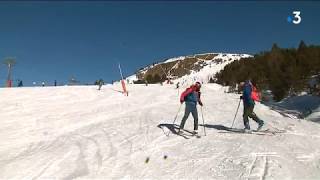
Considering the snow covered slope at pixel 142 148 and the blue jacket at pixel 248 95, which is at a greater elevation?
the blue jacket at pixel 248 95

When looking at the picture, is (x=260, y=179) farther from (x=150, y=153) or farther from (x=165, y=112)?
(x=165, y=112)

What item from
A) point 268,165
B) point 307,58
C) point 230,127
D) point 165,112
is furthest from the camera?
point 307,58

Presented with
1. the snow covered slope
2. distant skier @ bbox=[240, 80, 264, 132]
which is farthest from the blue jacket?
the snow covered slope

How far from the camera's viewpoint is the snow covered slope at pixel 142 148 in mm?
10461

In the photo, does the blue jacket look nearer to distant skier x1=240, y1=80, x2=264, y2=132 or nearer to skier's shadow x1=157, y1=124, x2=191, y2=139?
distant skier x1=240, y1=80, x2=264, y2=132

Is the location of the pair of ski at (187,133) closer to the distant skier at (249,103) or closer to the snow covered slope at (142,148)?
the snow covered slope at (142,148)

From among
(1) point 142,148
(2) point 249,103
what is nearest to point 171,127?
(2) point 249,103

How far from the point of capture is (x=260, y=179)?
924 centimetres

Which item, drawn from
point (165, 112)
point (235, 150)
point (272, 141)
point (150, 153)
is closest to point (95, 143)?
point (150, 153)

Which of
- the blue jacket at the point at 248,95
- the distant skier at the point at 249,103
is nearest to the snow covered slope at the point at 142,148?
the distant skier at the point at 249,103

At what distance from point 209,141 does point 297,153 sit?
9.94 feet

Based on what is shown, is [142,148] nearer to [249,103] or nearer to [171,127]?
[171,127]

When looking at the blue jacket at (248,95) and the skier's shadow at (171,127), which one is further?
the skier's shadow at (171,127)

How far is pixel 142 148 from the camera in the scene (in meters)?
13.4
